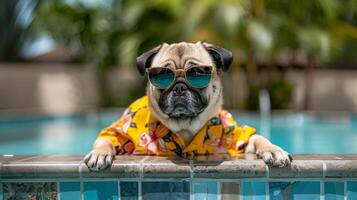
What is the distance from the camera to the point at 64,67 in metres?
17.5

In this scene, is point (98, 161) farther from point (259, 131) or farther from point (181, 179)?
point (259, 131)

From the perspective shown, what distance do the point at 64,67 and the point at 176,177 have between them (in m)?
15.6

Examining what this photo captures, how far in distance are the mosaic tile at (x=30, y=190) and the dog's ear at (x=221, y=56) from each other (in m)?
1.26

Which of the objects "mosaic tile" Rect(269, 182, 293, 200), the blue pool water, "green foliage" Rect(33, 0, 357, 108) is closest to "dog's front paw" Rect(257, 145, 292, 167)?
"mosaic tile" Rect(269, 182, 293, 200)

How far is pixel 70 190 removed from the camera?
2.68 m

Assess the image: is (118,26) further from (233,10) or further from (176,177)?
(176,177)

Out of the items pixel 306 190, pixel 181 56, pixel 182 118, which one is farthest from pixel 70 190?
pixel 306 190

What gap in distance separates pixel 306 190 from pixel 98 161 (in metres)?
1.22

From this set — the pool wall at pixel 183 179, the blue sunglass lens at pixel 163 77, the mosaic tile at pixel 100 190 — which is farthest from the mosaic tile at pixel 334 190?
the mosaic tile at pixel 100 190

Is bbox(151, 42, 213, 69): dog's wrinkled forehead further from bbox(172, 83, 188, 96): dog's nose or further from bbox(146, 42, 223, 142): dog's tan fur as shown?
bbox(172, 83, 188, 96): dog's nose

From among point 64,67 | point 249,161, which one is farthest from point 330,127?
point 64,67

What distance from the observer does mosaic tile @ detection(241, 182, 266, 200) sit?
8.55ft

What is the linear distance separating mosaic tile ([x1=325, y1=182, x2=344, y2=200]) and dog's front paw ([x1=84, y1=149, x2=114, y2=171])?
1269 mm

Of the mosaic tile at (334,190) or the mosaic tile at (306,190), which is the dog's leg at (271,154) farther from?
the mosaic tile at (334,190)
